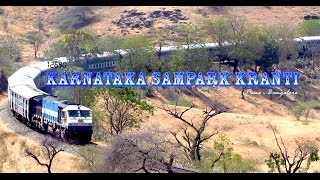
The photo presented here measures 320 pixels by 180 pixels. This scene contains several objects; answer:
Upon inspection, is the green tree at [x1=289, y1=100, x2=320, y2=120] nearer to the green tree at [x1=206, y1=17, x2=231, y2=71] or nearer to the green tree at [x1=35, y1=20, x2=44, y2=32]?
the green tree at [x1=206, y1=17, x2=231, y2=71]

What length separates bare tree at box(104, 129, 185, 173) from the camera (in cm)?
2602

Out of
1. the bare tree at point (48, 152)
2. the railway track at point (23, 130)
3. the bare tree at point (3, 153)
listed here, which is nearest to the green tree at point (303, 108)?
the railway track at point (23, 130)

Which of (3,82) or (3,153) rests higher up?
(3,153)

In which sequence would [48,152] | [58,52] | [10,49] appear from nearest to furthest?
[48,152] → [58,52] → [10,49]

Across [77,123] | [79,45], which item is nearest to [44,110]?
[77,123]

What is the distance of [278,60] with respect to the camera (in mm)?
65250

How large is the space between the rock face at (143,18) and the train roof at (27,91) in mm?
42295

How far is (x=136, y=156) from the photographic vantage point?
26281 mm

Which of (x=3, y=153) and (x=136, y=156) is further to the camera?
(x=3, y=153)

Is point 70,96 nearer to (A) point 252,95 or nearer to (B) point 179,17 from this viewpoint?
(A) point 252,95

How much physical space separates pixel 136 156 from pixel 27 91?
12.8 metres

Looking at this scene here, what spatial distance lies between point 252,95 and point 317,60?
15385 mm

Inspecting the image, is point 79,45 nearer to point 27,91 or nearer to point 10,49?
point 10,49

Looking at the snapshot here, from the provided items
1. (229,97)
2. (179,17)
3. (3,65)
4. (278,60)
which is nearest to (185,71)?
(229,97)
